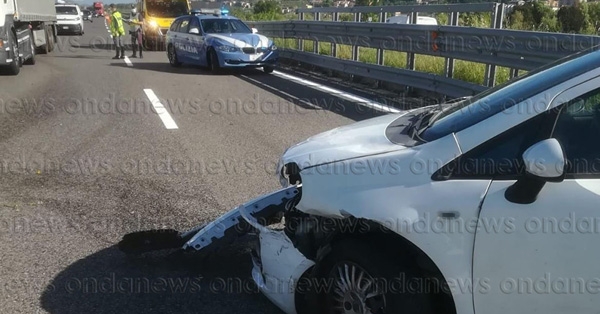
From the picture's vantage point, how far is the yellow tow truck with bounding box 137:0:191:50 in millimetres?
25625

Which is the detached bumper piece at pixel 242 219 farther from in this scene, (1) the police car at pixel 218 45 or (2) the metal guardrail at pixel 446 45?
(1) the police car at pixel 218 45

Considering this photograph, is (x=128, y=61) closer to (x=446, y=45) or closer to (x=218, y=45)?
(x=218, y=45)

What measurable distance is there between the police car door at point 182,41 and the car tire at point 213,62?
1346 mm

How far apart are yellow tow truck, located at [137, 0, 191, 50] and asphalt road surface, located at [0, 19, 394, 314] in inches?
461

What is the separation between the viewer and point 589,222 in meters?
2.58

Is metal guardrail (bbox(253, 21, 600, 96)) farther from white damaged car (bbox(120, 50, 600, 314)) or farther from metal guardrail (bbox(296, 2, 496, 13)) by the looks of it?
white damaged car (bbox(120, 50, 600, 314))

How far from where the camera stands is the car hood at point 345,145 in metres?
3.24

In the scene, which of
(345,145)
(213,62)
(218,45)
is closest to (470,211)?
(345,145)

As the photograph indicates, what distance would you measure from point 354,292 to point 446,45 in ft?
26.0

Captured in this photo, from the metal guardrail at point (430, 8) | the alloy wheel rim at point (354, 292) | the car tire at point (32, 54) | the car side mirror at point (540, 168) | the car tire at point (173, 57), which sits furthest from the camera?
the car tire at point (173, 57)

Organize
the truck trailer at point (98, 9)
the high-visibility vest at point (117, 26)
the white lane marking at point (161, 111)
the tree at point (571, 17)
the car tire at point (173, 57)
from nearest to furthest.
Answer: the white lane marking at point (161, 111), the car tire at point (173, 57), the tree at point (571, 17), the high-visibility vest at point (117, 26), the truck trailer at point (98, 9)

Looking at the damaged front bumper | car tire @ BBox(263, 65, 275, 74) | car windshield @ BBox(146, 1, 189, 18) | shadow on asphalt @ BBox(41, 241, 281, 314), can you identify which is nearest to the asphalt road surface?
shadow on asphalt @ BBox(41, 241, 281, 314)

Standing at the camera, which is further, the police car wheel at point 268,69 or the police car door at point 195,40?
the police car door at point 195,40

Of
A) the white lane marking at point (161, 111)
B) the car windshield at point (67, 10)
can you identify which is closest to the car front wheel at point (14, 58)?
the white lane marking at point (161, 111)
